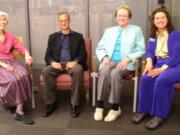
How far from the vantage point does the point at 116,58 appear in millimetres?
3986

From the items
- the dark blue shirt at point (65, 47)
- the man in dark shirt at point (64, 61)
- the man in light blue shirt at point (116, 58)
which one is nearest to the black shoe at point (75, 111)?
the man in dark shirt at point (64, 61)

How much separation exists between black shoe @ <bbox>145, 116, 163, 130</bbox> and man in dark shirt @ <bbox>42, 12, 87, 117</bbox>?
833 mm

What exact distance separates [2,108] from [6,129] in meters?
0.61

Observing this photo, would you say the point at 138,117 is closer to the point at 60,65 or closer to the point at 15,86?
the point at 60,65

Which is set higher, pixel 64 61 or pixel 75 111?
pixel 64 61

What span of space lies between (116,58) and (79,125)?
92cm

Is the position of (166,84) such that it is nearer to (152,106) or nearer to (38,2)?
(152,106)

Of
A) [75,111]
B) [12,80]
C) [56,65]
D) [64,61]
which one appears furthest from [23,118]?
[64,61]

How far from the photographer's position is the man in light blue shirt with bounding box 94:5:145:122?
3734 mm

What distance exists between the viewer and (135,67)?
3.86 metres

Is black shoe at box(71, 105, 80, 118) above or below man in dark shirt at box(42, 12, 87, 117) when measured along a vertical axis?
below

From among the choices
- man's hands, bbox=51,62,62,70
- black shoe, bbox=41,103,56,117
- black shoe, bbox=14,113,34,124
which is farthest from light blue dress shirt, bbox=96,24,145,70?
black shoe, bbox=14,113,34,124

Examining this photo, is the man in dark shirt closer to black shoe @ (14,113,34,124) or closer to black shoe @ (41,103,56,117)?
black shoe @ (41,103,56,117)

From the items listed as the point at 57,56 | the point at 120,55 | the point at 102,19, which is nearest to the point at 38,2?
the point at 102,19
